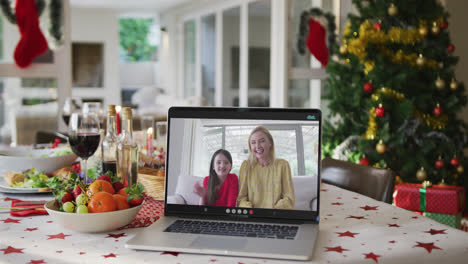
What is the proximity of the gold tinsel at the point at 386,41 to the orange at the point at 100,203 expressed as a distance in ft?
8.75

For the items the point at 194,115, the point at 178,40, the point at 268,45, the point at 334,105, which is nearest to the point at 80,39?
the point at 178,40

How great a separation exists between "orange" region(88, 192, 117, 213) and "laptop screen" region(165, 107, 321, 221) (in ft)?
0.53

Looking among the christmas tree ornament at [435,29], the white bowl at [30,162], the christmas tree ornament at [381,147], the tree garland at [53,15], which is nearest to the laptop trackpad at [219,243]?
the white bowl at [30,162]

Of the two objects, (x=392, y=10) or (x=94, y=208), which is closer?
(x=94, y=208)

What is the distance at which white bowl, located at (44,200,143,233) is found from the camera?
1.01 meters

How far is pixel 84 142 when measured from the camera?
4.38 ft

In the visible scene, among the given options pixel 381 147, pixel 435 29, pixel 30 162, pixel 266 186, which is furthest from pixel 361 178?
pixel 435 29

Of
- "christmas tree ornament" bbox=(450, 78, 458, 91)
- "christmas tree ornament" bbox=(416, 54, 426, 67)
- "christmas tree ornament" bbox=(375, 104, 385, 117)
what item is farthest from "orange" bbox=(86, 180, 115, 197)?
"christmas tree ornament" bbox=(450, 78, 458, 91)

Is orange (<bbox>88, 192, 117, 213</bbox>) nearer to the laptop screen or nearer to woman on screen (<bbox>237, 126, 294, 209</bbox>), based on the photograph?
the laptop screen

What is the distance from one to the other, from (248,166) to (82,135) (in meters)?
0.50

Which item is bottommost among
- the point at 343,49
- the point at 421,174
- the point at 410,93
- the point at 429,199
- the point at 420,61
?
the point at 429,199

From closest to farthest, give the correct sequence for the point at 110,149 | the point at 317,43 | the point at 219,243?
the point at 219,243 < the point at 110,149 < the point at 317,43

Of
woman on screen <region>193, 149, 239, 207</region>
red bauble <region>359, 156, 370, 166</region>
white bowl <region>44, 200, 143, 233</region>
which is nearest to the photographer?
white bowl <region>44, 200, 143, 233</region>

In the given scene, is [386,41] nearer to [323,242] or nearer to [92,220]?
[323,242]
